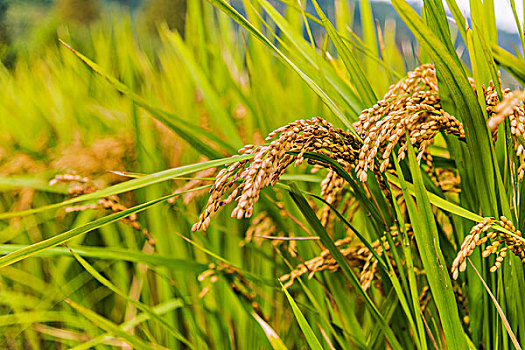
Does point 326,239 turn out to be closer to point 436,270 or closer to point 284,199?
point 436,270

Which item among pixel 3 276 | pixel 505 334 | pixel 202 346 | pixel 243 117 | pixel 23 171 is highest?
pixel 243 117

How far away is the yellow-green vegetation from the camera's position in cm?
47

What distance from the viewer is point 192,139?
2.19 ft

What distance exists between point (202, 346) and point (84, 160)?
60 cm

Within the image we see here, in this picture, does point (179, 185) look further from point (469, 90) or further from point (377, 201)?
point (469, 90)

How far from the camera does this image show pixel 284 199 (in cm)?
82

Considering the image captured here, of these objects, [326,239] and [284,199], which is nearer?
[326,239]

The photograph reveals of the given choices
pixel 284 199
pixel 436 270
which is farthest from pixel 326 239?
pixel 284 199

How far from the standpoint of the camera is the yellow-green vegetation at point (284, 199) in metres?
0.47

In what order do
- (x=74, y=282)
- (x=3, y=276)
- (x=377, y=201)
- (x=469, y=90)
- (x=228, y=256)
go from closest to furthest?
(x=469, y=90), (x=377, y=201), (x=228, y=256), (x=74, y=282), (x=3, y=276)

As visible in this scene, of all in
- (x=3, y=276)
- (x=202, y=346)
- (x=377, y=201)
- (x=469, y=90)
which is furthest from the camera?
(x=3, y=276)

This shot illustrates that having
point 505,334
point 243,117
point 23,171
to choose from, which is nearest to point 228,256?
point 243,117

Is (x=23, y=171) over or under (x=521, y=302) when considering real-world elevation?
under

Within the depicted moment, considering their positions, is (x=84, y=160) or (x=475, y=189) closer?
(x=475, y=189)
